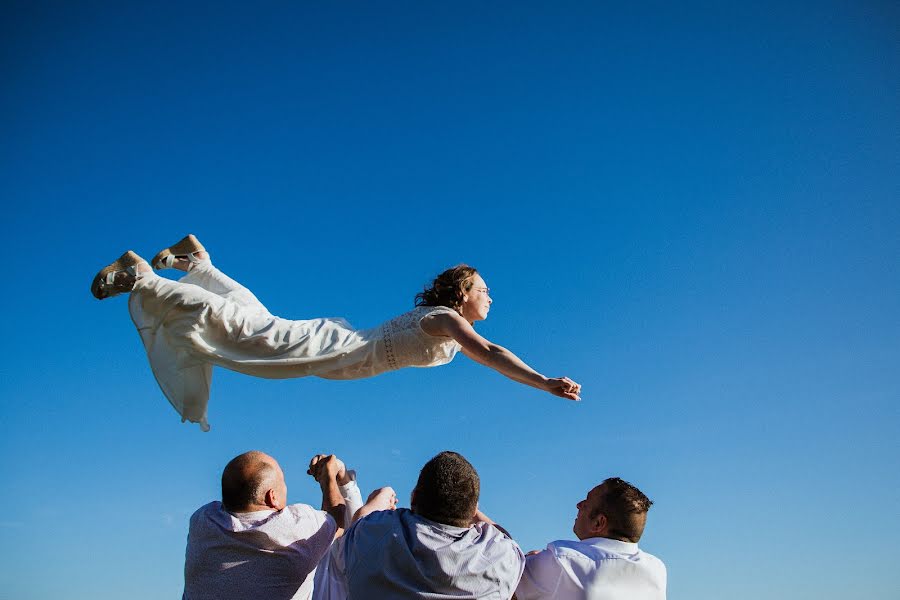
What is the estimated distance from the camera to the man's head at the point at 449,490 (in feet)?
11.6

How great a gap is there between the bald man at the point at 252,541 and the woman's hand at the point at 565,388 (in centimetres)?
204

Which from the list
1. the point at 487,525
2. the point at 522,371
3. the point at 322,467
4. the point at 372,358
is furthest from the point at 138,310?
the point at 487,525

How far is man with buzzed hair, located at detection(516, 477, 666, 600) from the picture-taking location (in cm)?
394

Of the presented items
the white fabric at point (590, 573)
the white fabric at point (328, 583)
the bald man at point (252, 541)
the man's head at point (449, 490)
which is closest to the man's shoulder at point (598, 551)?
the white fabric at point (590, 573)

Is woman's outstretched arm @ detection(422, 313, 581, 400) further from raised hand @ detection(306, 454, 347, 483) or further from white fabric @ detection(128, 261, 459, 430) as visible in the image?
raised hand @ detection(306, 454, 347, 483)

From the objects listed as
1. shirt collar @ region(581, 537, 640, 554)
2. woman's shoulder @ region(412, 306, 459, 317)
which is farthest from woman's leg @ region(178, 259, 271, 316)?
shirt collar @ region(581, 537, 640, 554)

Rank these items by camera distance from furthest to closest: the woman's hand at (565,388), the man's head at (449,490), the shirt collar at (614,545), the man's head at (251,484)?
the woman's hand at (565,388)
the shirt collar at (614,545)
the man's head at (251,484)
the man's head at (449,490)

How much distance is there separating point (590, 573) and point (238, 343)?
3149 millimetres

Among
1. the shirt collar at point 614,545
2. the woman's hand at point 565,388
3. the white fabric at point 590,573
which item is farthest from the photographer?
the woman's hand at point 565,388

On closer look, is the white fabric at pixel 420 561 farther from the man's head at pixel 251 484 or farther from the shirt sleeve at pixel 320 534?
the man's head at pixel 251 484

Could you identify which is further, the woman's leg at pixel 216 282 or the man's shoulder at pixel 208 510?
the woman's leg at pixel 216 282

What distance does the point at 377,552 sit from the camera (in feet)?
11.3

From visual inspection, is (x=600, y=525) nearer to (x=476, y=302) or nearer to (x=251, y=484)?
(x=251, y=484)

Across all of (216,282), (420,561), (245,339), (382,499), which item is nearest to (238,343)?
(245,339)
